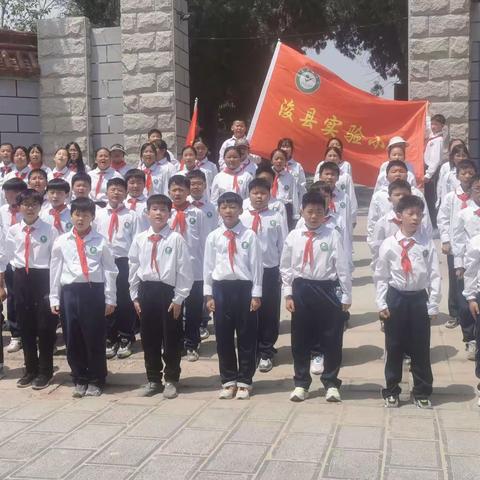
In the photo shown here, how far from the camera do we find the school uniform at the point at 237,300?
5.95 metres

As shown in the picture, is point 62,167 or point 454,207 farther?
→ point 62,167

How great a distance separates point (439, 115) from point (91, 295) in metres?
6.21

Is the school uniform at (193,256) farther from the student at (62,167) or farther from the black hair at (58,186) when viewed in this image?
the student at (62,167)

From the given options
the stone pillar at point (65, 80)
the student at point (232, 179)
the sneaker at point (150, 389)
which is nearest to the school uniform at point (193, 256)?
the sneaker at point (150, 389)

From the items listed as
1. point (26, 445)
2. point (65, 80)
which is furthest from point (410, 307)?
point (65, 80)

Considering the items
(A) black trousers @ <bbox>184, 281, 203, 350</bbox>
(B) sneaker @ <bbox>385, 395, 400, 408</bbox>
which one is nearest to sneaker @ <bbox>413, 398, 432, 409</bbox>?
(B) sneaker @ <bbox>385, 395, 400, 408</bbox>

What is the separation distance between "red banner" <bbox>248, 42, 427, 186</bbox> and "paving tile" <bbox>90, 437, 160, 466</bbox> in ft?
15.5

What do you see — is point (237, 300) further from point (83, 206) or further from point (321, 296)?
point (83, 206)

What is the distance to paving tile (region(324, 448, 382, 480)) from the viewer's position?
4199mm

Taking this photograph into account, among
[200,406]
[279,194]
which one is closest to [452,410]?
[200,406]

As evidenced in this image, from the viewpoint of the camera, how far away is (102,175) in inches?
331

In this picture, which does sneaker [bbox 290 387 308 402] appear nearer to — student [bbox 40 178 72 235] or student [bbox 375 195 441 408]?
student [bbox 375 195 441 408]

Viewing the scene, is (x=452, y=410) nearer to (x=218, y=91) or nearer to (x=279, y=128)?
(x=279, y=128)

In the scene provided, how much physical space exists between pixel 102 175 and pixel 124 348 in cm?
215
